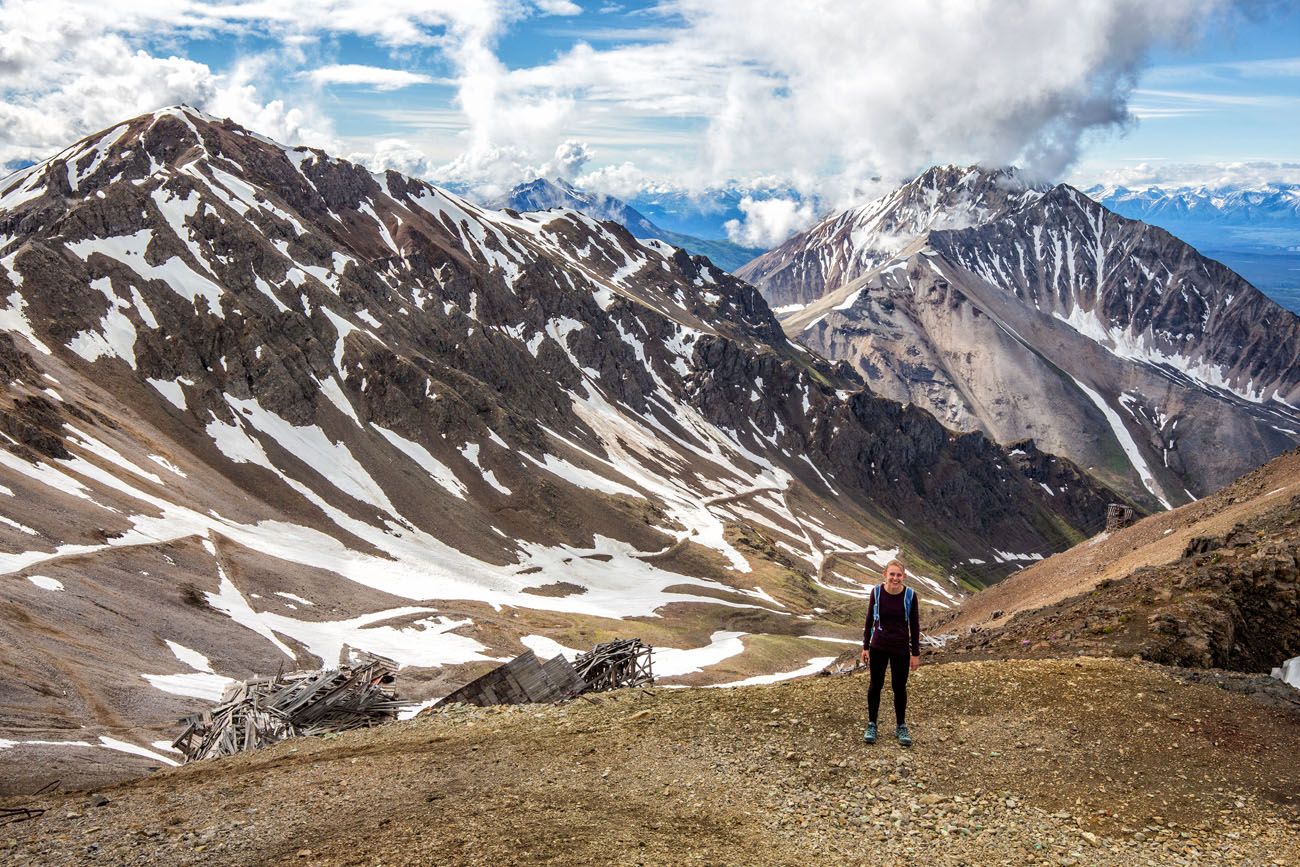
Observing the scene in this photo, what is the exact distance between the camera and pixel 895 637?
18.2 metres

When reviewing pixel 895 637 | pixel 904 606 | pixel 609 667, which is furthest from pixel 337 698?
pixel 904 606

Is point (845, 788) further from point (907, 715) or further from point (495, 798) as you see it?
point (495, 798)

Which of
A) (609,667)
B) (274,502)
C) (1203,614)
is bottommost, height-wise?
(609,667)

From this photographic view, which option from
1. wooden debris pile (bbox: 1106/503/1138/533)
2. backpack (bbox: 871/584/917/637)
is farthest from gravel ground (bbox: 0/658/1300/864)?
wooden debris pile (bbox: 1106/503/1138/533)

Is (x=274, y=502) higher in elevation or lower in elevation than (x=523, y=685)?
higher

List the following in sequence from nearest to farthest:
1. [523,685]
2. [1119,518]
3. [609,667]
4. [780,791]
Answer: [780,791] → [523,685] → [609,667] → [1119,518]

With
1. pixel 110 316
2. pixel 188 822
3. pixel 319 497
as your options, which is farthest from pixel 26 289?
pixel 188 822

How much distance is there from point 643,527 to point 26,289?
106m

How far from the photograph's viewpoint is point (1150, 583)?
Answer: 31.2m

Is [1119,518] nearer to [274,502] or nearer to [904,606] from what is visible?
[904,606]

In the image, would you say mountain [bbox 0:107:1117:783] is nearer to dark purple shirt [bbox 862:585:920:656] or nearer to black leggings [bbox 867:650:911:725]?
black leggings [bbox 867:650:911:725]

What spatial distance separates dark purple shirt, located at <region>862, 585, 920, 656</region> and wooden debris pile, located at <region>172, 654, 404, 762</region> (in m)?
18.3

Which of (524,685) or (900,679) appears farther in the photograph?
(524,685)

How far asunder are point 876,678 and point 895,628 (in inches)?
51.5
